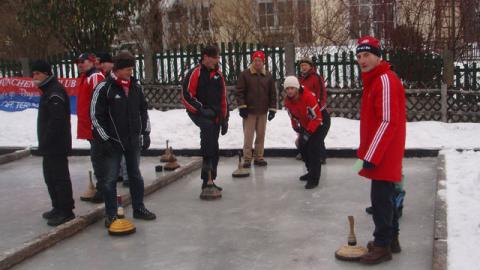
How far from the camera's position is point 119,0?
56.1ft

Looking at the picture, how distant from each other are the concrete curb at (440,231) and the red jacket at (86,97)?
13.5 ft

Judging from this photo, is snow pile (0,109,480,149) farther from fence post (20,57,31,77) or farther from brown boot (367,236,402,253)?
brown boot (367,236,402,253)

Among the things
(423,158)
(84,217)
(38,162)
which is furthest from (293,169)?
(38,162)

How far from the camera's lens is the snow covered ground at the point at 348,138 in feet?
22.8

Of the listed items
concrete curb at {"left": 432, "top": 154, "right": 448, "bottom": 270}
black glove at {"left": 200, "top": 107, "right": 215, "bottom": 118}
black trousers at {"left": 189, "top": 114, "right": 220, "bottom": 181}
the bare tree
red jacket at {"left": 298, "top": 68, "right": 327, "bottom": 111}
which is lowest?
concrete curb at {"left": 432, "top": 154, "right": 448, "bottom": 270}

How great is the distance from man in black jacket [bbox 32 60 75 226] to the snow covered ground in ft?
13.2

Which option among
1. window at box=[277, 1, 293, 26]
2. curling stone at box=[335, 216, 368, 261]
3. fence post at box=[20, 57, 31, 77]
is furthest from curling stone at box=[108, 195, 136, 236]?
window at box=[277, 1, 293, 26]

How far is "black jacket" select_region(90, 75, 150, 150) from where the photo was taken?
6.60 m

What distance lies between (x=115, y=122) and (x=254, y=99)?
358cm

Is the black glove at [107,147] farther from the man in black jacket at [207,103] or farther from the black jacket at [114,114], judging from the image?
the man in black jacket at [207,103]

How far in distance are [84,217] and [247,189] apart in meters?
2.43

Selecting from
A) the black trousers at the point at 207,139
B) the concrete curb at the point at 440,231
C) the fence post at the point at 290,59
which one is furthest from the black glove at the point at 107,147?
the fence post at the point at 290,59

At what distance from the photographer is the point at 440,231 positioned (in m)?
5.89

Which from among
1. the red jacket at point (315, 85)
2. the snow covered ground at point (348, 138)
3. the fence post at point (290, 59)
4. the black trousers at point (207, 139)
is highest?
the fence post at point (290, 59)
